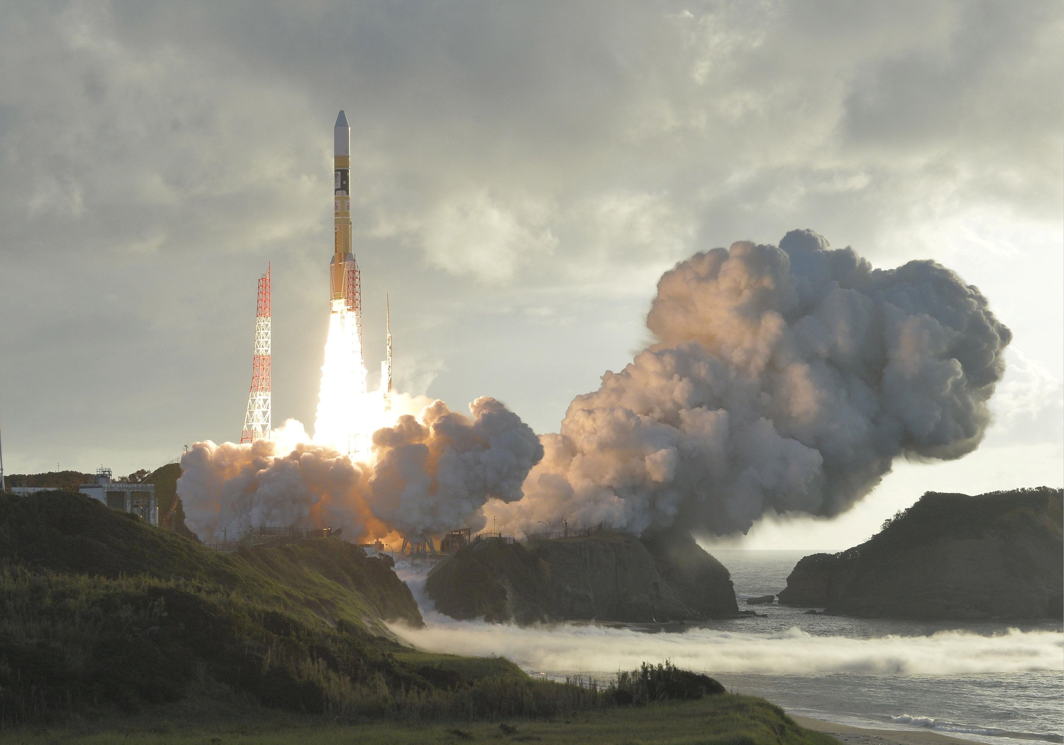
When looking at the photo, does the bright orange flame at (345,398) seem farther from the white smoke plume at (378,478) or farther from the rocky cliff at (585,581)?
the rocky cliff at (585,581)

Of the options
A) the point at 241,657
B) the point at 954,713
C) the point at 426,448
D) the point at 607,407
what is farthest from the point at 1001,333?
the point at 241,657

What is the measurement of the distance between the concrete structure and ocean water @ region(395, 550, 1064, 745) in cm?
2094

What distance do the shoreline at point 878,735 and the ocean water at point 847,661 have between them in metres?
1.76

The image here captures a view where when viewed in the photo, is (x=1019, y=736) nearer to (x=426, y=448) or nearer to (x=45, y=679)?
(x=45, y=679)

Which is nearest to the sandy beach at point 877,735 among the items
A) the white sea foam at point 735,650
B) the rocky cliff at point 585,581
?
the white sea foam at point 735,650

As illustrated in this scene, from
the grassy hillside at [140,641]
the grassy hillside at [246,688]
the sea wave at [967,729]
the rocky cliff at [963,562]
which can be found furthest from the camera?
the rocky cliff at [963,562]

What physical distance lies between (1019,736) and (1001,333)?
239 ft

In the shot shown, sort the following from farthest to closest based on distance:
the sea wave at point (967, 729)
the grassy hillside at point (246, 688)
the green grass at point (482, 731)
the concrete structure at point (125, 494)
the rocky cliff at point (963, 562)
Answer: the rocky cliff at point (963, 562) < the concrete structure at point (125, 494) < the sea wave at point (967, 729) < the grassy hillside at point (246, 688) < the green grass at point (482, 731)

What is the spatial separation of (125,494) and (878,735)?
6817 cm

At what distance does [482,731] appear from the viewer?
42.3 meters

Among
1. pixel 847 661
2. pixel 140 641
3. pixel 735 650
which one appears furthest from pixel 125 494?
pixel 140 641

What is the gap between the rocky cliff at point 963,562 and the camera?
140 meters

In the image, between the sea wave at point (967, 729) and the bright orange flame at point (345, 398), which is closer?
the sea wave at point (967, 729)

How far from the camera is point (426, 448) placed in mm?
112938
